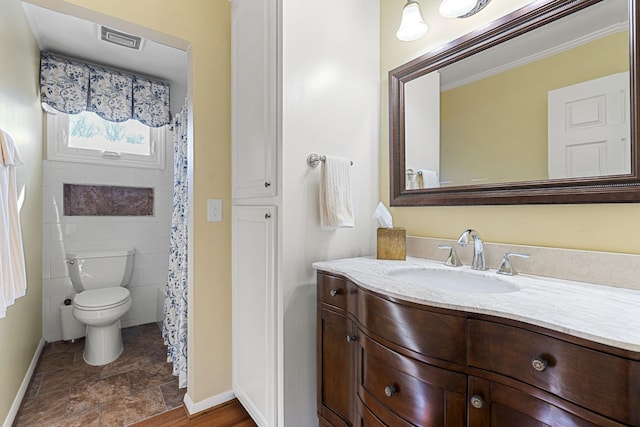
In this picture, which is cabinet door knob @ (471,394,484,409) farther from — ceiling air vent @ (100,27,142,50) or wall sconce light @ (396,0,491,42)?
ceiling air vent @ (100,27,142,50)

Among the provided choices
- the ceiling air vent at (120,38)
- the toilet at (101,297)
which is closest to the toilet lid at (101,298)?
the toilet at (101,297)

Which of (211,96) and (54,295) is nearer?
(211,96)

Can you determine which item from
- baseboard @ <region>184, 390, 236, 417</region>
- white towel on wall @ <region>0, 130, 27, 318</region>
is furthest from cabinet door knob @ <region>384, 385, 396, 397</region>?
white towel on wall @ <region>0, 130, 27, 318</region>

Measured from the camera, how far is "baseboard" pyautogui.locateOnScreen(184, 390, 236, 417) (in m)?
1.64

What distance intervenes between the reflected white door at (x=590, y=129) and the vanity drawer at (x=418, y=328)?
687mm

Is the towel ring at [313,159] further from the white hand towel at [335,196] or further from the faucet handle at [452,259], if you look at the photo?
the faucet handle at [452,259]

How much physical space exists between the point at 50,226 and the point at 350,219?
8.56 ft

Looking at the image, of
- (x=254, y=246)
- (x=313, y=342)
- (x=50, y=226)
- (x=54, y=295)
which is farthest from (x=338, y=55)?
(x=54, y=295)

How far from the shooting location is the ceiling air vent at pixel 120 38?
205 centimetres

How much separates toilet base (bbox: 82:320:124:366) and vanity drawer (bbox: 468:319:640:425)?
253 cm

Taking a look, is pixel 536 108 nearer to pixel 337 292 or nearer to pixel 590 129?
pixel 590 129

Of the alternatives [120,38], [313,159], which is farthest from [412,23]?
[120,38]

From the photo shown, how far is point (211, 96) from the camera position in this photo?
169cm

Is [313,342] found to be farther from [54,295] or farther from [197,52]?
[54,295]
